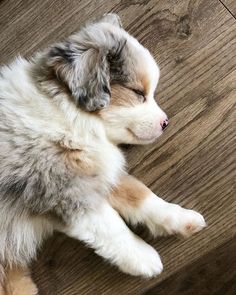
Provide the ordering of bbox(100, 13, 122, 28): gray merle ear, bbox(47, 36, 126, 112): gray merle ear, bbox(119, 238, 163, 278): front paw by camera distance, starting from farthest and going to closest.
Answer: bbox(100, 13, 122, 28): gray merle ear, bbox(119, 238, 163, 278): front paw, bbox(47, 36, 126, 112): gray merle ear

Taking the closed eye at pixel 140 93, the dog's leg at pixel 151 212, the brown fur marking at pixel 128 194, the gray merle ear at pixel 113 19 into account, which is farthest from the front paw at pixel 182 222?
the gray merle ear at pixel 113 19

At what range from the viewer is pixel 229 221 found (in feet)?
5.29

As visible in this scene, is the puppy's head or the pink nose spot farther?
the pink nose spot

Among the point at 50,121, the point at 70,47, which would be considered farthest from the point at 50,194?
the point at 70,47

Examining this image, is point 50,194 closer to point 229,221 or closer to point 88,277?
point 88,277

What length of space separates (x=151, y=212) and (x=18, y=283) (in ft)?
1.68

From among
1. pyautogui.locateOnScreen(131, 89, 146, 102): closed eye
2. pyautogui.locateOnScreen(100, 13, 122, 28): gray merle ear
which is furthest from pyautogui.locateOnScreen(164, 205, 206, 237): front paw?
pyautogui.locateOnScreen(100, 13, 122, 28): gray merle ear

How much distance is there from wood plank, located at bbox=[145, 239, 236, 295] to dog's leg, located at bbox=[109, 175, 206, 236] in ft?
0.40

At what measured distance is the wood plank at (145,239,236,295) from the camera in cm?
161

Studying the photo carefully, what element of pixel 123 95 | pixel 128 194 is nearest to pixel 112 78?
pixel 123 95

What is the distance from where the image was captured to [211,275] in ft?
5.28

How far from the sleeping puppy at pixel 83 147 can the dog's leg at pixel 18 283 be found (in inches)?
2.4

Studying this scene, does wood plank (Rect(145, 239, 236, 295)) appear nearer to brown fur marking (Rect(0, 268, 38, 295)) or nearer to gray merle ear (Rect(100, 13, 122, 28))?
brown fur marking (Rect(0, 268, 38, 295))

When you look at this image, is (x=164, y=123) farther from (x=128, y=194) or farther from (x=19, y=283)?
(x=19, y=283)
